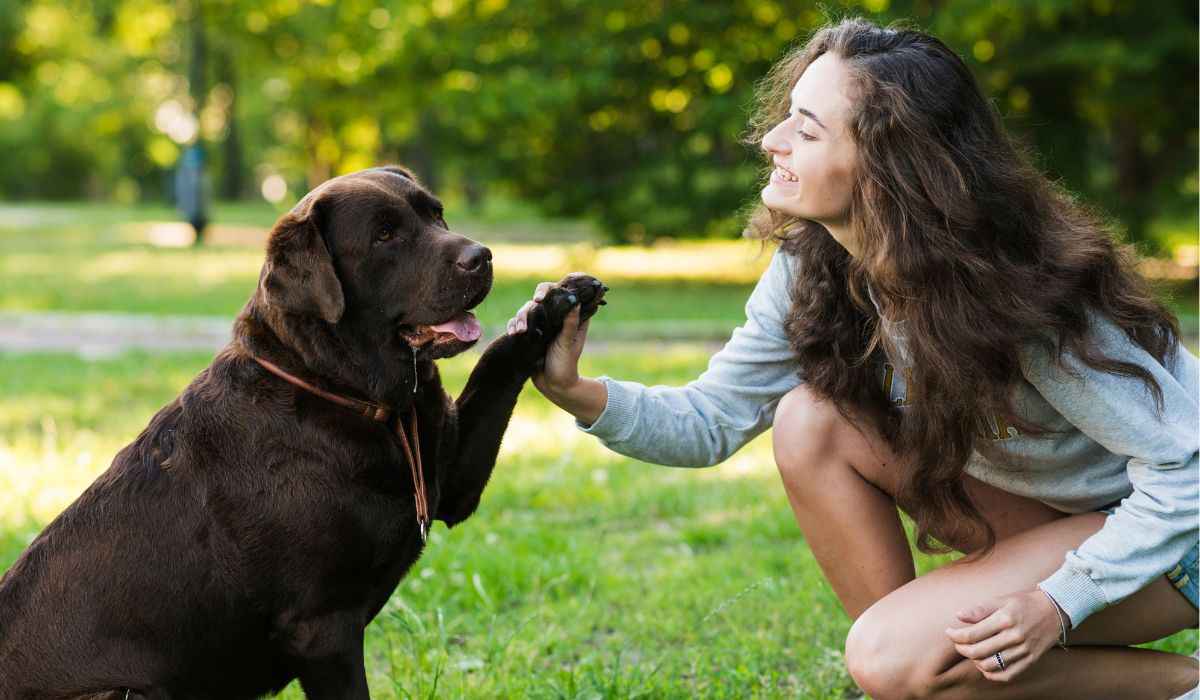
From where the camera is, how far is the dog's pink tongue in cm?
291

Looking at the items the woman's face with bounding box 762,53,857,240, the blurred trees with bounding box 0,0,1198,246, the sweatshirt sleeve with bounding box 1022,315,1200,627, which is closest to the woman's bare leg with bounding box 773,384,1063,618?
the sweatshirt sleeve with bounding box 1022,315,1200,627

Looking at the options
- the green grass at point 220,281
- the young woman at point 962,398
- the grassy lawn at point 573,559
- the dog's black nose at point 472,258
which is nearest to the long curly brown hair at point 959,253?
the young woman at point 962,398

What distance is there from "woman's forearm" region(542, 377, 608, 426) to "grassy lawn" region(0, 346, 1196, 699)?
630 mm

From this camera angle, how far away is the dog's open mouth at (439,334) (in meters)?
2.90

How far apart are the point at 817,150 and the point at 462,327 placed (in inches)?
34.3

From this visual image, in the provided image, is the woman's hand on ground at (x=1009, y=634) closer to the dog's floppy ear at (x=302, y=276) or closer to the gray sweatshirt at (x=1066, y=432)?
the gray sweatshirt at (x=1066, y=432)

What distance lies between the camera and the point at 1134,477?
Answer: 271cm

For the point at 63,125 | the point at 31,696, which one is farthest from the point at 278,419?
the point at 63,125

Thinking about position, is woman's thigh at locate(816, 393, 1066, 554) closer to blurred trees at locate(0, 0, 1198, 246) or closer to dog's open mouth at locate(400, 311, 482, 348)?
dog's open mouth at locate(400, 311, 482, 348)

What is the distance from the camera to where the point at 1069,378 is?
8.80 ft

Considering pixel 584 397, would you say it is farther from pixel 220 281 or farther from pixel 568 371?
pixel 220 281

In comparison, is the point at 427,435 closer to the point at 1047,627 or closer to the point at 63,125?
the point at 1047,627

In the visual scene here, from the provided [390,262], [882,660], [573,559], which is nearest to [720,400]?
[882,660]

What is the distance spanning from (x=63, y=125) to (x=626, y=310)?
117ft
